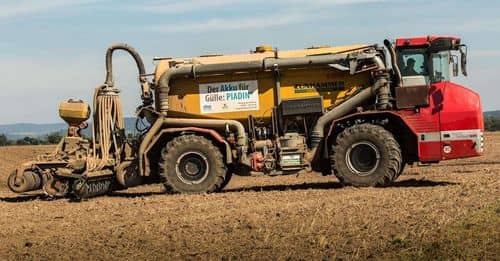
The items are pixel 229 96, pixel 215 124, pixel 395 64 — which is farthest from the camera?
pixel 229 96

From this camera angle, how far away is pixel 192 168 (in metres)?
14.3

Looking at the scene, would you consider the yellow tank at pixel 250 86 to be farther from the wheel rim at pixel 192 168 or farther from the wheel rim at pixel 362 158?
the wheel rim at pixel 362 158

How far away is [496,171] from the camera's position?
52.6ft

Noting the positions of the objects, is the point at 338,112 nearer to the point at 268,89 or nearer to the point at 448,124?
the point at 268,89

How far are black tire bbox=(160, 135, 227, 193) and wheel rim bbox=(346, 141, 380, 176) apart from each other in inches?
101

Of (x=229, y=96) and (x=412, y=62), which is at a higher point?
(x=412, y=62)

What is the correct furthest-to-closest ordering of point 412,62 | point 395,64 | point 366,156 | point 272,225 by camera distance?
1. point 412,62
2. point 395,64
3. point 366,156
4. point 272,225

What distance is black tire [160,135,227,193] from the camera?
1420 cm

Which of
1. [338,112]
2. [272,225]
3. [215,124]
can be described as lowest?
[272,225]

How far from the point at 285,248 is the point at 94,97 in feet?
28.7

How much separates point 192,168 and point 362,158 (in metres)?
3.43

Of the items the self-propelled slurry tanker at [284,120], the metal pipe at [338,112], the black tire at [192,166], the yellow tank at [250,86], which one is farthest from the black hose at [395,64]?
the black tire at [192,166]

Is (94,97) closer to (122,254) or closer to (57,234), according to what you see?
(57,234)

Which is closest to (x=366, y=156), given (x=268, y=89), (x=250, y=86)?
(x=268, y=89)
